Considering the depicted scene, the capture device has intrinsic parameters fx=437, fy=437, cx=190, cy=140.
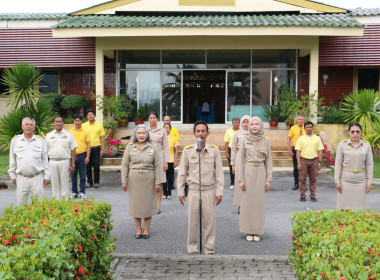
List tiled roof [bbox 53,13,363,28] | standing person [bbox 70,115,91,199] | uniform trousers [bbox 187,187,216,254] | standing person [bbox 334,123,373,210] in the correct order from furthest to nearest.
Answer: tiled roof [bbox 53,13,363,28]
standing person [bbox 70,115,91,199]
standing person [bbox 334,123,373,210]
uniform trousers [bbox 187,187,216,254]

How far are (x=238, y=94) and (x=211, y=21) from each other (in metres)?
4.11

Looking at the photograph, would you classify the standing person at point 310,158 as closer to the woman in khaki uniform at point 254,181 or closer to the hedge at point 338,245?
the woman in khaki uniform at point 254,181

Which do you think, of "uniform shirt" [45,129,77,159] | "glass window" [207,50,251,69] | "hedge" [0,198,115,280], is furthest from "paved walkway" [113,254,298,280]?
"glass window" [207,50,251,69]

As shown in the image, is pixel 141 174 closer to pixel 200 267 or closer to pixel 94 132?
pixel 200 267

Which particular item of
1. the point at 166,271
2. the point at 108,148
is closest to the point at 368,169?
the point at 166,271

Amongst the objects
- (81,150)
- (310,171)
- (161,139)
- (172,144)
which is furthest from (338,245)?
(81,150)

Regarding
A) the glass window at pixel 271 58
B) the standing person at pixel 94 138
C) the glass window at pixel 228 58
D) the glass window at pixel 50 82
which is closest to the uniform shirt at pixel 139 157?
the standing person at pixel 94 138

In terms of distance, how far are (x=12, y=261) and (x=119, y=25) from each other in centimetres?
1333

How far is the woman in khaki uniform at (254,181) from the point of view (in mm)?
6684

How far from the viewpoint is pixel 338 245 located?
3.48 m

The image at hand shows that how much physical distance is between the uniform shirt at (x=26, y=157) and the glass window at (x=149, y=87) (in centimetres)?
1190

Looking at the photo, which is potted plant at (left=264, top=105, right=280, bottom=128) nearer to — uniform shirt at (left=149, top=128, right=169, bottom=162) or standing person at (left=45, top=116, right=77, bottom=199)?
uniform shirt at (left=149, top=128, right=169, bottom=162)

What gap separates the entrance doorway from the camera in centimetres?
1909

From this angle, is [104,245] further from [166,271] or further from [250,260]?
[250,260]
